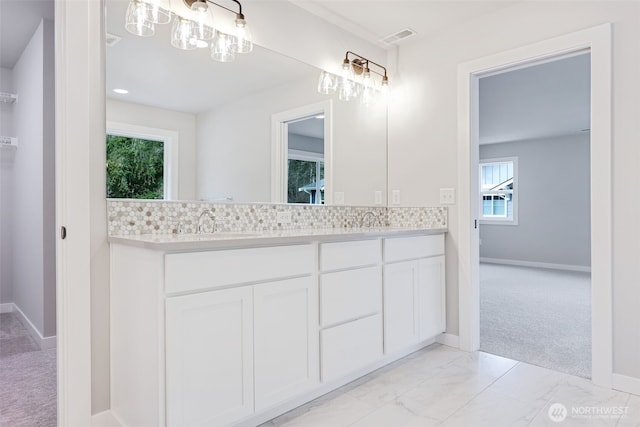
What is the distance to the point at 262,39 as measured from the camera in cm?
240

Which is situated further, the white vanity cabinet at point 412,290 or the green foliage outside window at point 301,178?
the green foliage outside window at point 301,178

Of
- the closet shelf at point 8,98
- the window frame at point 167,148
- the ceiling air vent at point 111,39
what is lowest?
the window frame at point 167,148

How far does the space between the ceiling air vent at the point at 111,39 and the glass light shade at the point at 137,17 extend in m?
0.07

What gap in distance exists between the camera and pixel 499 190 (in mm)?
7969

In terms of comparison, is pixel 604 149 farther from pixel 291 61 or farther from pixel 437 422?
pixel 291 61

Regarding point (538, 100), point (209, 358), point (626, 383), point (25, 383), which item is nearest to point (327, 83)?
point (209, 358)

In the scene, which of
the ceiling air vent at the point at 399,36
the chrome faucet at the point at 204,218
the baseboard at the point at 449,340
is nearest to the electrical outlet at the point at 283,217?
the chrome faucet at the point at 204,218

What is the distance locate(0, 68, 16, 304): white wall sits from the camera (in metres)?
3.98

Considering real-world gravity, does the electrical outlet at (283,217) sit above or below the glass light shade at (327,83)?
below

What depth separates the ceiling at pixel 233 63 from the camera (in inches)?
76.2

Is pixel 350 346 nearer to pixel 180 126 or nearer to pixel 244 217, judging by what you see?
pixel 244 217

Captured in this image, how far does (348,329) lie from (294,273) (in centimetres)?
53

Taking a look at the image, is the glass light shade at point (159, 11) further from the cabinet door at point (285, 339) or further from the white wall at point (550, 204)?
the white wall at point (550, 204)

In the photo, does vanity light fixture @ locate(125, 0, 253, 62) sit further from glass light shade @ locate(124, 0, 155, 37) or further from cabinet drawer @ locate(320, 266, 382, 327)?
cabinet drawer @ locate(320, 266, 382, 327)
